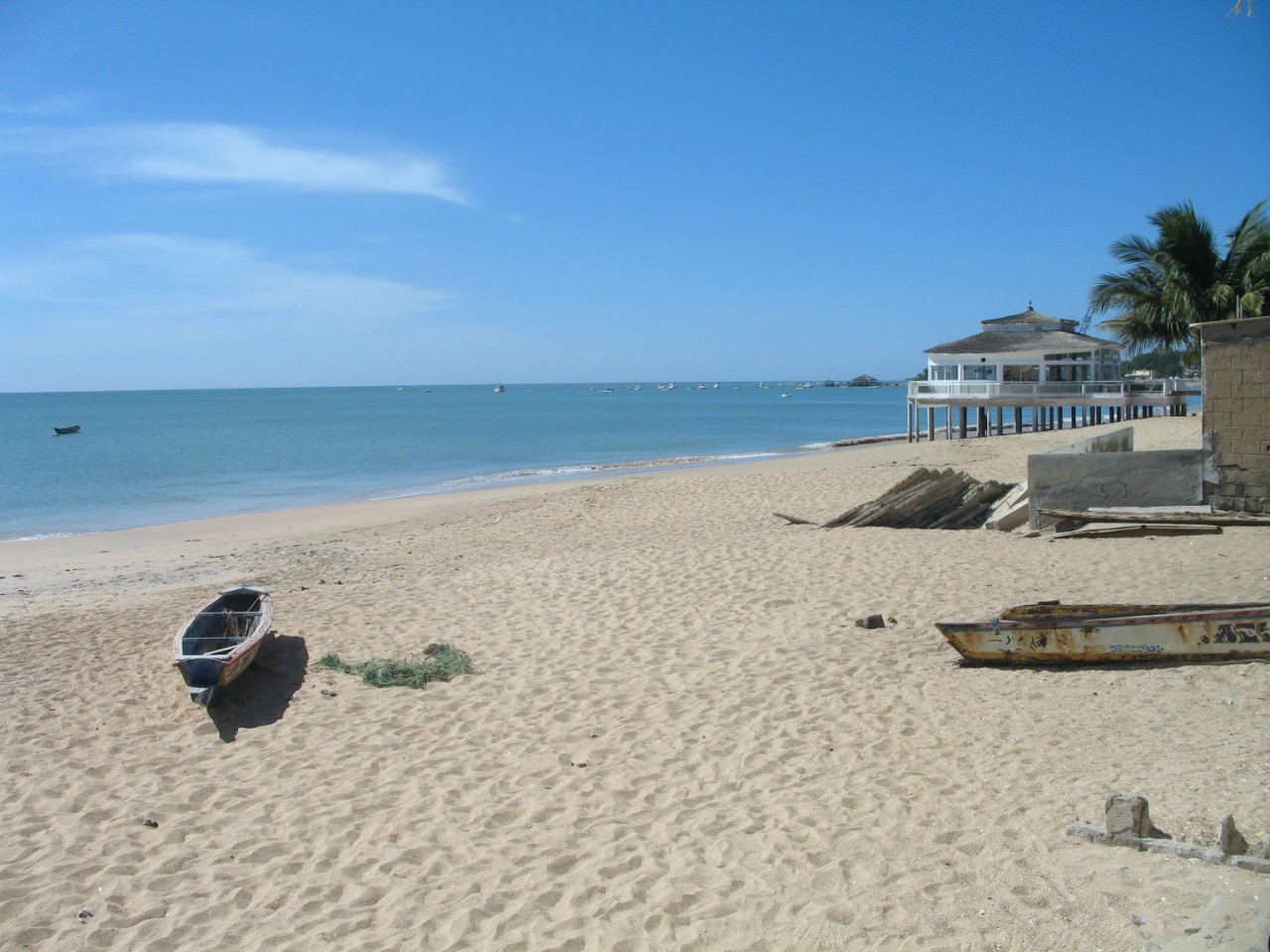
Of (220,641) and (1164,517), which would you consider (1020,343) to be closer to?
(1164,517)

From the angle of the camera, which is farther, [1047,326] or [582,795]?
[1047,326]

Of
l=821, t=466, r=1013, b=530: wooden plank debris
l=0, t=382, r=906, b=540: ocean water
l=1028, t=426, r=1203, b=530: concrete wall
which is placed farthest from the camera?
l=0, t=382, r=906, b=540: ocean water

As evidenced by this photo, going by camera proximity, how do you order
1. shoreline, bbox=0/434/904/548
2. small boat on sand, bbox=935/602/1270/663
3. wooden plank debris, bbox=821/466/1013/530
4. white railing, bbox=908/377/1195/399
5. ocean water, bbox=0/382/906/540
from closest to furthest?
small boat on sand, bbox=935/602/1270/663 < wooden plank debris, bbox=821/466/1013/530 < shoreline, bbox=0/434/904/548 < ocean water, bbox=0/382/906/540 < white railing, bbox=908/377/1195/399

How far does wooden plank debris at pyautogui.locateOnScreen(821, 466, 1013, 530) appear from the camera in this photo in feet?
45.0

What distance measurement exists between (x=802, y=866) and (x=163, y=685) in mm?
5910

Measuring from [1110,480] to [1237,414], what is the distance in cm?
173

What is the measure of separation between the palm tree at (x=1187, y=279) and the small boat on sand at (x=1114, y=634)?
20.3m

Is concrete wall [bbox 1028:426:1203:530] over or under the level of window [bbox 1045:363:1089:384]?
under

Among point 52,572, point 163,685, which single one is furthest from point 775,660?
point 52,572

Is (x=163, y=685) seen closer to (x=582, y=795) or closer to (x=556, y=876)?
(x=582, y=795)

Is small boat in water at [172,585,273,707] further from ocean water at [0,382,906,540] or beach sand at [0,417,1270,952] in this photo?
ocean water at [0,382,906,540]

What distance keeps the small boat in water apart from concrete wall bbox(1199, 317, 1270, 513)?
11.3 metres

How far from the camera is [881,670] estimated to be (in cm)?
750

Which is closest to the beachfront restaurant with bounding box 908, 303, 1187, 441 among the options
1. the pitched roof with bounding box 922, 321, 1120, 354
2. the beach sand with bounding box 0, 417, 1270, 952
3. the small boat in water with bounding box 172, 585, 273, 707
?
the pitched roof with bounding box 922, 321, 1120, 354
